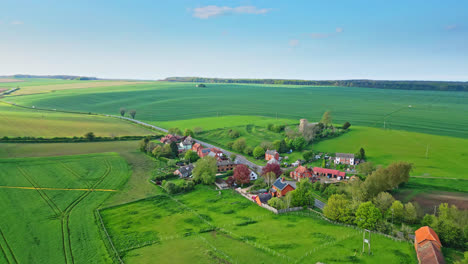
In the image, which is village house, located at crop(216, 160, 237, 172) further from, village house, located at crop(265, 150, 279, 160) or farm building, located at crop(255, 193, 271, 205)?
farm building, located at crop(255, 193, 271, 205)

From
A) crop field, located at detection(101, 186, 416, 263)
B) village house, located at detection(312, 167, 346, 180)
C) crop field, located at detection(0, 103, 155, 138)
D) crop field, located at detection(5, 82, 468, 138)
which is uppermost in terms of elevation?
crop field, located at detection(5, 82, 468, 138)

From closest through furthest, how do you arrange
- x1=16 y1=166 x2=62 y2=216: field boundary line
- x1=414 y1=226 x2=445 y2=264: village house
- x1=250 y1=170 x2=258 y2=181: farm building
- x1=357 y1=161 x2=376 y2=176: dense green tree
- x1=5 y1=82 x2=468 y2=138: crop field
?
1. x1=414 y1=226 x2=445 y2=264: village house
2. x1=16 y1=166 x2=62 y2=216: field boundary line
3. x1=357 y1=161 x2=376 y2=176: dense green tree
4. x1=250 y1=170 x2=258 y2=181: farm building
5. x1=5 y1=82 x2=468 y2=138: crop field

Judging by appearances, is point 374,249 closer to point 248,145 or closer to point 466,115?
point 248,145

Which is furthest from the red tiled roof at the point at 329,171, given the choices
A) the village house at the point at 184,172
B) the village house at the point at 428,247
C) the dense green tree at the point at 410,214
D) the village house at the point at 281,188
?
the village house at the point at 184,172

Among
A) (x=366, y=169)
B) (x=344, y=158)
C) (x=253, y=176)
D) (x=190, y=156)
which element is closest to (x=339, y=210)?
(x=366, y=169)

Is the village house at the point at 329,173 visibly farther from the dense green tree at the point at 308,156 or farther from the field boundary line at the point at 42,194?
the field boundary line at the point at 42,194

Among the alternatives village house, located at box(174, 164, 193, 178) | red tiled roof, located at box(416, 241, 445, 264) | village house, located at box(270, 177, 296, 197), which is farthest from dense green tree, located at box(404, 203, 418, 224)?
village house, located at box(174, 164, 193, 178)
